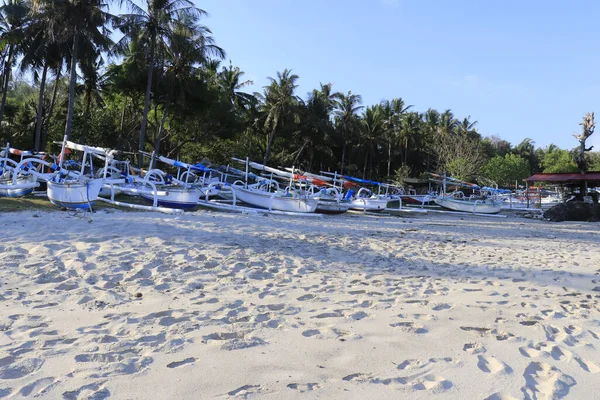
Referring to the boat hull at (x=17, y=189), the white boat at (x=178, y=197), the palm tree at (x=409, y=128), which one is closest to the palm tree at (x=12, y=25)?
the boat hull at (x=17, y=189)

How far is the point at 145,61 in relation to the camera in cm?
2888

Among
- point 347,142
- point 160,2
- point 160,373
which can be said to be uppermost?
point 160,2

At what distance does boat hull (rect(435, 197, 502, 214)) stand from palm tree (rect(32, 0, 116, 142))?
25026 mm

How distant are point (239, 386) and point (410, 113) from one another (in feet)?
187

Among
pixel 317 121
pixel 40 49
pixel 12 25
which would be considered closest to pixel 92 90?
pixel 12 25

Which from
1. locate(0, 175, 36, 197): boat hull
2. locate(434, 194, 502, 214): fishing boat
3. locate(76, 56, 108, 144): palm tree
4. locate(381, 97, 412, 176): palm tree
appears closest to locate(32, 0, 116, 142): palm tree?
locate(0, 175, 36, 197): boat hull

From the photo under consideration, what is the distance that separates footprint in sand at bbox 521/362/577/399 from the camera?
2.65 meters

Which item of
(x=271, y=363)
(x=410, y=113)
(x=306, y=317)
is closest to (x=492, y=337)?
(x=306, y=317)

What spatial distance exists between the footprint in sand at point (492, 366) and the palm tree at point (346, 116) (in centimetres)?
4787

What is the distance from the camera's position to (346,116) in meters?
50.6

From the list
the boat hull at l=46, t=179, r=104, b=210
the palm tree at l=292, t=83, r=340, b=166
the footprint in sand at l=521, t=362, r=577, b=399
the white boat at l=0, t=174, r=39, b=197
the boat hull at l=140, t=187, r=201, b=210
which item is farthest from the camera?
the palm tree at l=292, t=83, r=340, b=166

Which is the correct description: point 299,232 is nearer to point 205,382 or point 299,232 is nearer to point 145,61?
point 205,382

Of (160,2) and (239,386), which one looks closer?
(239,386)

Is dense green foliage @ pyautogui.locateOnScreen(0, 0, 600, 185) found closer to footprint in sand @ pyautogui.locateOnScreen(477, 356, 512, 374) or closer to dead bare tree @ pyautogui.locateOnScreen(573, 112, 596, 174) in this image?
dead bare tree @ pyautogui.locateOnScreen(573, 112, 596, 174)
